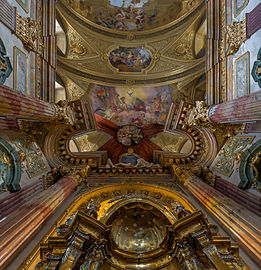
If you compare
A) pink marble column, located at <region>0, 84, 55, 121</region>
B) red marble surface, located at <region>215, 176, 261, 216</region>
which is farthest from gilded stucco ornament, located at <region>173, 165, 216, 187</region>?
pink marble column, located at <region>0, 84, 55, 121</region>

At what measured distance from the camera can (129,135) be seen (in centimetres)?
1800

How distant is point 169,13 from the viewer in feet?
56.8

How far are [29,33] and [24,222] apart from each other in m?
7.61

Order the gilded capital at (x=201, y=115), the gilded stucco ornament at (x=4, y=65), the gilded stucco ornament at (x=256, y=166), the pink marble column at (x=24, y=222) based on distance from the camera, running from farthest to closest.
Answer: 1. the gilded capital at (x=201, y=115)
2. the gilded stucco ornament at (x=256, y=166)
3. the gilded stucco ornament at (x=4, y=65)
4. the pink marble column at (x=24, y=222)

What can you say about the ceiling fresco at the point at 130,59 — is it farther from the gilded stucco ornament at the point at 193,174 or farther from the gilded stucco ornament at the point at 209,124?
the gilded stucco ornament at the point at 193,174

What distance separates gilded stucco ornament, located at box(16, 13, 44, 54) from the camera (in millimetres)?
7769

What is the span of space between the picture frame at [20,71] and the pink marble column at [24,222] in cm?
439

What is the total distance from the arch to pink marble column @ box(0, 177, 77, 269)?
3.74ft

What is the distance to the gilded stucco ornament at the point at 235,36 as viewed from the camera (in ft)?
26.4

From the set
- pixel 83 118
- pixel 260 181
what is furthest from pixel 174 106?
pixel 260 181

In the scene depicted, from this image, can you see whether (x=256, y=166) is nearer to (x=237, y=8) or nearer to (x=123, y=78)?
(x=237, y=8)

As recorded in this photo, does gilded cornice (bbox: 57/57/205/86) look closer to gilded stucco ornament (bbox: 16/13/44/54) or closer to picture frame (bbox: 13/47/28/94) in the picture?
gilded stucco ornament (bbox: 16/13/44/54)

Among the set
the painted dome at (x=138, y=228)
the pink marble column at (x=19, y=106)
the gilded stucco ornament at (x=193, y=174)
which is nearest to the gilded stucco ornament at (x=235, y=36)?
the gilded stucco ornament at (x=193, y=174)

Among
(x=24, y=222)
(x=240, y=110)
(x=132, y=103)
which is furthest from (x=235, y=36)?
(x=132, y=103)
